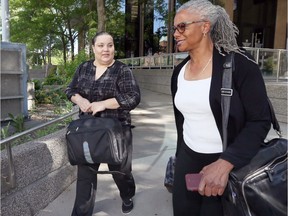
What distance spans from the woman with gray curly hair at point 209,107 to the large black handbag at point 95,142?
0.65 m

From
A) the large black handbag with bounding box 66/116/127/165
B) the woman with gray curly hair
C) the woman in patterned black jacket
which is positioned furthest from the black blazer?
the woman in patterned black jacket

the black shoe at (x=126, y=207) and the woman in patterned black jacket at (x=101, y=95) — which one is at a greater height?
the woman in patterned black jacket at (x=101, y=95)

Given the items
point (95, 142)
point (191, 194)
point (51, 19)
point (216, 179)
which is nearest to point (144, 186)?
point (95, 142)

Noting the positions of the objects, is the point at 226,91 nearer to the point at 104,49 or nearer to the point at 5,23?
the point at 104,49

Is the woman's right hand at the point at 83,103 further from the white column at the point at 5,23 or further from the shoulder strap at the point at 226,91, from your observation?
the white column at the point at 5,23

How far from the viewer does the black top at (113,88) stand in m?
2.75

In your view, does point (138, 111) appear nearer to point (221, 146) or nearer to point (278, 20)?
point (221, 146)

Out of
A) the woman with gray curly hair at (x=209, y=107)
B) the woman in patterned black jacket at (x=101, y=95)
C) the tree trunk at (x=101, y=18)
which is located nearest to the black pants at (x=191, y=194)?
the woman with gray curly hair at (x=209, y=107)

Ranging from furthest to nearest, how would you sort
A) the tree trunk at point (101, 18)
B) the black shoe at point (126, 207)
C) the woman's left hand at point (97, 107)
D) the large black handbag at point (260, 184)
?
the tree trunk at point (101, 18) → the black shoe at point (126, 207) → the woman's left hand at point (97, 107) → the large black handbag at point (260, 184)

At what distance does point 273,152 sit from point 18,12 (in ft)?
84.9

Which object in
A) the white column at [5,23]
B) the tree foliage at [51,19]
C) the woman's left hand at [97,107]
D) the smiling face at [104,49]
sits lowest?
the woman's left hand at [97,107]

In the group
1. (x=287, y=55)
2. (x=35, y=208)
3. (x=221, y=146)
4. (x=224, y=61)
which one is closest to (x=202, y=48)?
(x=224, y=61)

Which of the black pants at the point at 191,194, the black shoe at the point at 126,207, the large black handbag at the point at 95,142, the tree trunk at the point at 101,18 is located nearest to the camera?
the black pants at the point at 191,194

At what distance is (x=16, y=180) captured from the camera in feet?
9.46
